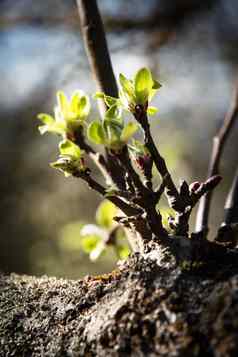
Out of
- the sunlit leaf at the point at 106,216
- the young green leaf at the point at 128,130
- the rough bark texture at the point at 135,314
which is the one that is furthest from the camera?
the sunlit leaf at the point at 106,216

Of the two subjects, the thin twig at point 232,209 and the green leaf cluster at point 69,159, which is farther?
the thin twig at point 232,209

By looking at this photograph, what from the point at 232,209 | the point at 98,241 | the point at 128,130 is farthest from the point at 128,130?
the point at 98,241

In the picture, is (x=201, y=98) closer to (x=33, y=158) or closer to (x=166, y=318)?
(x=33, y=158)

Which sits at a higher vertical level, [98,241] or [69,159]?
[98,241]

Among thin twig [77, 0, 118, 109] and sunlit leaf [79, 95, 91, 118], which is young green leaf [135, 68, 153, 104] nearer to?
sunlit leaf [79, 95, 91, 118]

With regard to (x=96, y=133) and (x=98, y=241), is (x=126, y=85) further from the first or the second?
(x=98, y=241)

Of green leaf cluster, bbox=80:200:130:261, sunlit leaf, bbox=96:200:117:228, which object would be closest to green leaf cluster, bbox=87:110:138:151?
green leaf cluster, bbox=80:200:130:261

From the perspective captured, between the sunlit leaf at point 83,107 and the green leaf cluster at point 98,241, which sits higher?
the green leaf cluster at point 98,241

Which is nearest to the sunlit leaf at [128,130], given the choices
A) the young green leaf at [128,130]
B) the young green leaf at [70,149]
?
the young green leaf at [128,130]

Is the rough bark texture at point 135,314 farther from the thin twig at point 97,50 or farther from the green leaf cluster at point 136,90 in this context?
the thin twig at point 97,50
